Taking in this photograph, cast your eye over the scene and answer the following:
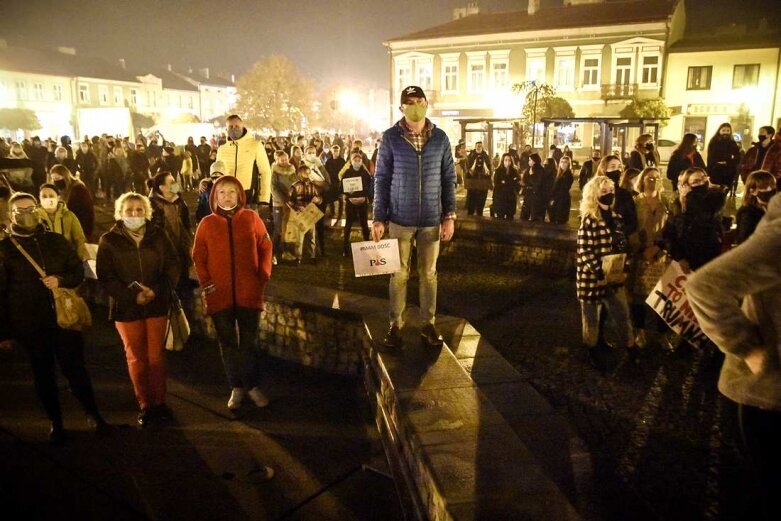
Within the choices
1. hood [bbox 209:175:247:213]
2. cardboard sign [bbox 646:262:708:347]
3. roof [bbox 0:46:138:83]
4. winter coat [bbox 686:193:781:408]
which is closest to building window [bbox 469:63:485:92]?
cardboard sign [bbox 646:262:708:347]

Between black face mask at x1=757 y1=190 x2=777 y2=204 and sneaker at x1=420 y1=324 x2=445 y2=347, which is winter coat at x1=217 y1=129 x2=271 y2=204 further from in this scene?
black face mask at x1=757 y1=190 x2=777 y2=204

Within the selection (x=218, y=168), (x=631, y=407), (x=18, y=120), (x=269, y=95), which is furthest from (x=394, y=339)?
(x=269, y=95)

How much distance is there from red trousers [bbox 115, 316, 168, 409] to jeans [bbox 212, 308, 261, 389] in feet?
1.55

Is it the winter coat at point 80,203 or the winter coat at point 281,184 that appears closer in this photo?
the winter coat at point 80,203

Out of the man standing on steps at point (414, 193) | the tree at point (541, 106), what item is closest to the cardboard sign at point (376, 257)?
the man standing on steps at point (414, 193)

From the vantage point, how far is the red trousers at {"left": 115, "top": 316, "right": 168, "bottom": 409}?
5038 mm

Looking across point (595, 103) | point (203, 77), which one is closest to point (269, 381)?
point (595, 103)

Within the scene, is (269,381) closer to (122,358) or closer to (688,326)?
(122,358)

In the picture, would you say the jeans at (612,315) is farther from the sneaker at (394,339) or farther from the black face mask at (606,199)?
the sneaker at (394,339)

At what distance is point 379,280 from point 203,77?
10605 cm

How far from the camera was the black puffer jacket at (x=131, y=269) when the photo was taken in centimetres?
487

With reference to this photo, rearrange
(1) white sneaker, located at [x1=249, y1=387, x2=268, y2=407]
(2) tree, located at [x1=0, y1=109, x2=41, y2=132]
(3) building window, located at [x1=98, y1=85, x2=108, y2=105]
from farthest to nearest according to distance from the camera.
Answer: (3) building window, located at [x1=98, y1=85, x2=108, y2=105]
(2) tree, located at [x1=0, y1=109, x2=41, y2=132]
(1) white sneaker, located at [x1=249, y1=387, x2=268, y2=407]

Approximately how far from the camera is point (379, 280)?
9.38 metres

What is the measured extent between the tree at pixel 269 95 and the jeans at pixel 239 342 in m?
68.1
